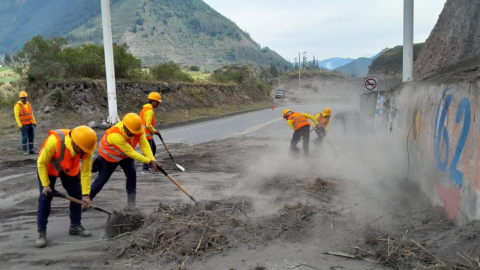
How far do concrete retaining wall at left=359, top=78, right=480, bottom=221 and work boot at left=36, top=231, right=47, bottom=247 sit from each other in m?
4.83

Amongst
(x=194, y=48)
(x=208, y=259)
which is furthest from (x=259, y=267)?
(x=194, y=48)

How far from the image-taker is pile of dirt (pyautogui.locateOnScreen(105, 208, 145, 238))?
503 centimetres

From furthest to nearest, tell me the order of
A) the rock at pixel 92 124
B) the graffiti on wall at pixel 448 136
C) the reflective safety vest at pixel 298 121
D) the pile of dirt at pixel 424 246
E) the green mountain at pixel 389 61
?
the green mountain at pixel 389 61 < the rock at pixel 92 124 < the reflective safety vest at pixel 298 121 < the graffiti on wall at pixel 448 136 < the pile of dirt at pixel 424 246

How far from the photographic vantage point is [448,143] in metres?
4.72

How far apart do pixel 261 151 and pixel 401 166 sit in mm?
4711

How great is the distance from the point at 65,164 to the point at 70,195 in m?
0.58

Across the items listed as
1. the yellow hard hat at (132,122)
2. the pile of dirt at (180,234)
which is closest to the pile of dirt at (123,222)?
the pile of dirt at (180,234)

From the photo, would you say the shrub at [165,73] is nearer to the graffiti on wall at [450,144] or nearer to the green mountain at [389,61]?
the graffiti on wall at [450,144]

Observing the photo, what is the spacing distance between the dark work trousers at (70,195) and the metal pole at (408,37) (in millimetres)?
10053

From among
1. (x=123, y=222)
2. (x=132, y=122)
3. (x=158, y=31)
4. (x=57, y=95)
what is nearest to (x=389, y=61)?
(x=57, y=95)

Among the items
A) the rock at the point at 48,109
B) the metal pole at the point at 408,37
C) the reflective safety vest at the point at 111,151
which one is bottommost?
the reflective safety vest at the point at 111,151

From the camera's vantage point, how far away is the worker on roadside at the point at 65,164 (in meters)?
4.34

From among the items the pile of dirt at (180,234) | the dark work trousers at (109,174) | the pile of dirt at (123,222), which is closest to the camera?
the pile of dirt at (180,234)

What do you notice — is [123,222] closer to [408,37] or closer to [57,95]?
[408,37]
